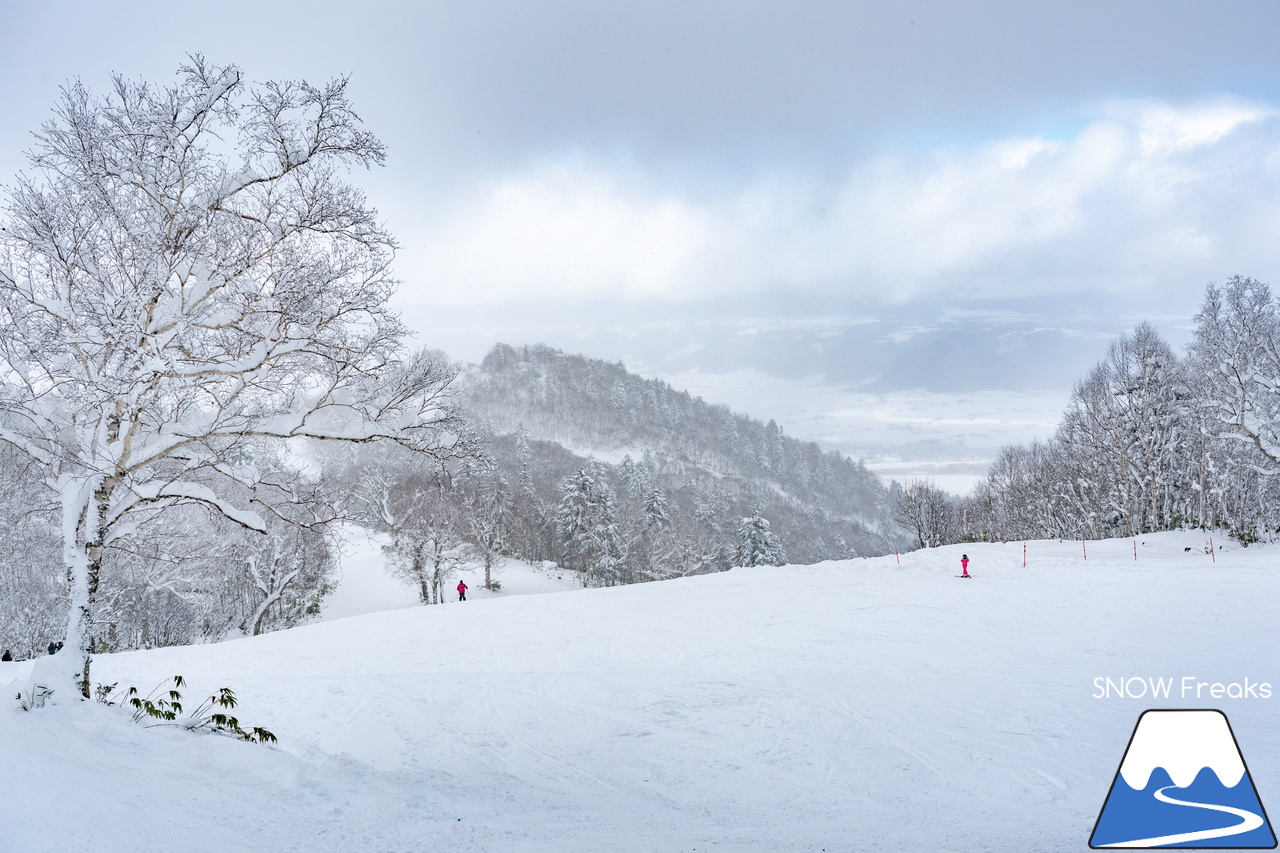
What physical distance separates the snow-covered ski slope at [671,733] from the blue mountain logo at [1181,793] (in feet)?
1.74

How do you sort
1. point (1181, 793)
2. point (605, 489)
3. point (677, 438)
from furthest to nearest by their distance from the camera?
point (677, 438) < point (605, 489) < point (1181, 793)

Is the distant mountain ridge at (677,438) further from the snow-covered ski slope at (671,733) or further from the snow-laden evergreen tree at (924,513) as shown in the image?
the snow-covered ski slope at (671,733)

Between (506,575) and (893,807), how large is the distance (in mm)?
46871

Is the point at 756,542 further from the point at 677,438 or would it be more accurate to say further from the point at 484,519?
the point at 677,438

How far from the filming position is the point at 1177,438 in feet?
106

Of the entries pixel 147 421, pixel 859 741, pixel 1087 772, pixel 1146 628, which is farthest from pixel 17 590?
pixel 1146 628

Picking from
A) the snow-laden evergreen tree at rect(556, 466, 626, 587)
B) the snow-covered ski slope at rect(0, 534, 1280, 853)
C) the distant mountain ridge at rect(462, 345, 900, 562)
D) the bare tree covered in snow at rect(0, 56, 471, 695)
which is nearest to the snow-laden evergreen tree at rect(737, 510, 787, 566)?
the snow-laden evergreen tree at rect(556, 466, 626, 587)

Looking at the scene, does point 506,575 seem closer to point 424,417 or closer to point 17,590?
point 17,590

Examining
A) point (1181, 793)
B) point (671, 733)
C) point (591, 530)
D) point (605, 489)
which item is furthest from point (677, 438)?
point (1181, 793)

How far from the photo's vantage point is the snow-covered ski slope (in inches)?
164

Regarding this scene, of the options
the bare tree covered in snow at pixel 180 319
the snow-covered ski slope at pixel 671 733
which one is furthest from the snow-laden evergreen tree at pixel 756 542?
the bare tree covered in snow at pixel 180 319

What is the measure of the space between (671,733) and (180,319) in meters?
6.46

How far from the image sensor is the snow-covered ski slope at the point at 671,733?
4160 millimetres

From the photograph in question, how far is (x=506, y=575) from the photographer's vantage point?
49.0 metres
